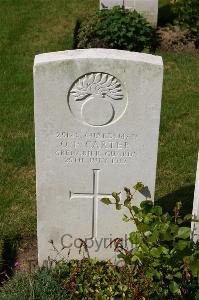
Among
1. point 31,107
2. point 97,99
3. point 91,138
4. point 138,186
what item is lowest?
point 138,186

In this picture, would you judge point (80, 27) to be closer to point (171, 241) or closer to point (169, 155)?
point (169, 155)

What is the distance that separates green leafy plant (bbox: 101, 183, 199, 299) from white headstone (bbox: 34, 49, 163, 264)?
0.25 metres

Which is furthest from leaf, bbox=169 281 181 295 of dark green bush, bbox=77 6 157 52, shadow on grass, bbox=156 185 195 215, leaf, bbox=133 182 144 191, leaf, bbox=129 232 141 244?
dark green bush, bbox=77 6 157 52

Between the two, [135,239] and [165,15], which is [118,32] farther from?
[135,239]

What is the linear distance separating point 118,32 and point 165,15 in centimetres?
163

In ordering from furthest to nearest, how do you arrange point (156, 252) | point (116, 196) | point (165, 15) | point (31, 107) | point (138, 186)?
point (165, 15) → point (31, 107) → point (138, 186) → point (116, 196) → point (156, 252)

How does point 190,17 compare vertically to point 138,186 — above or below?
above

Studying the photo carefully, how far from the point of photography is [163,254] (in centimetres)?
377

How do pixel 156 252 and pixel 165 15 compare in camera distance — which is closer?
pixel 156 252

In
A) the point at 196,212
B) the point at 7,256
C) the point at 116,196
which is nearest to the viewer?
the point at 116,196

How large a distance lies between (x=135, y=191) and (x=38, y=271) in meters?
0.89

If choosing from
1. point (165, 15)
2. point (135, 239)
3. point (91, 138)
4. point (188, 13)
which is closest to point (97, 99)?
point (91, 138)

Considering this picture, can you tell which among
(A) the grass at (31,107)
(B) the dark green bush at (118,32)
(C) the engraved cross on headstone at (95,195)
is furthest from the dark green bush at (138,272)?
(B) the dark green bush at (118,32)

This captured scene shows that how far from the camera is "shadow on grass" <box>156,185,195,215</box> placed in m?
5.22
